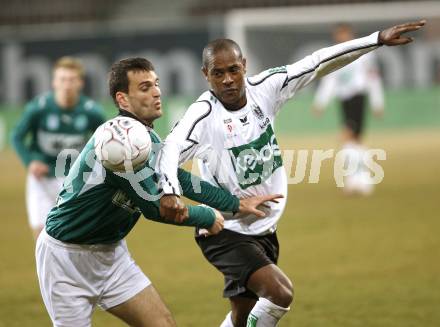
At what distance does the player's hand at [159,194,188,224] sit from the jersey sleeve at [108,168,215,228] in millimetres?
23


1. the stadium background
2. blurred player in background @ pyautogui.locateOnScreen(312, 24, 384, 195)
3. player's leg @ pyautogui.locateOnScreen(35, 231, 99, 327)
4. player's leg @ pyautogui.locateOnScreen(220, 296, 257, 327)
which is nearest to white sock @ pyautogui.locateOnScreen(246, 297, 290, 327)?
player's leg @ pyautogui.locateOnScreen(220, 296, 257, 327)

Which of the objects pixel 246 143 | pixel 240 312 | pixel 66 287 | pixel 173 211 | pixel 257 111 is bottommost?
pixel 240 312

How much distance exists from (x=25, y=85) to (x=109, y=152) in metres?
19.7

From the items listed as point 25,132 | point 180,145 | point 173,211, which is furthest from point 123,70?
point 25,132


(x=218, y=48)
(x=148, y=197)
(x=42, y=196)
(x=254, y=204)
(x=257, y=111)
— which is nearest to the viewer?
(x=148, y=197)

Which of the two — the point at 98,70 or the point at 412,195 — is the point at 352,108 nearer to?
the point at 412,195

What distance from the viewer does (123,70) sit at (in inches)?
190

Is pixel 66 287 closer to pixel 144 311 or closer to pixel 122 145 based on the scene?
pixel 144 311

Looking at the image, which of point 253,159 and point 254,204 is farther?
point 253,159

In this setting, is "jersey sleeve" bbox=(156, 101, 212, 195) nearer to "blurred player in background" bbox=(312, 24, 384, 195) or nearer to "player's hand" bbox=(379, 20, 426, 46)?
"player's hand" bbox=(379, 20, 426, 46)

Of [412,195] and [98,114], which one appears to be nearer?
[98,114]

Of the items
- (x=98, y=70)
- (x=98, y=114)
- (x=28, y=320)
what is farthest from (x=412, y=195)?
(x=98, y=70)

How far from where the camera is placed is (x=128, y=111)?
4809mm

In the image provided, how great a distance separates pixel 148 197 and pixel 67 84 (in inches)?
176
